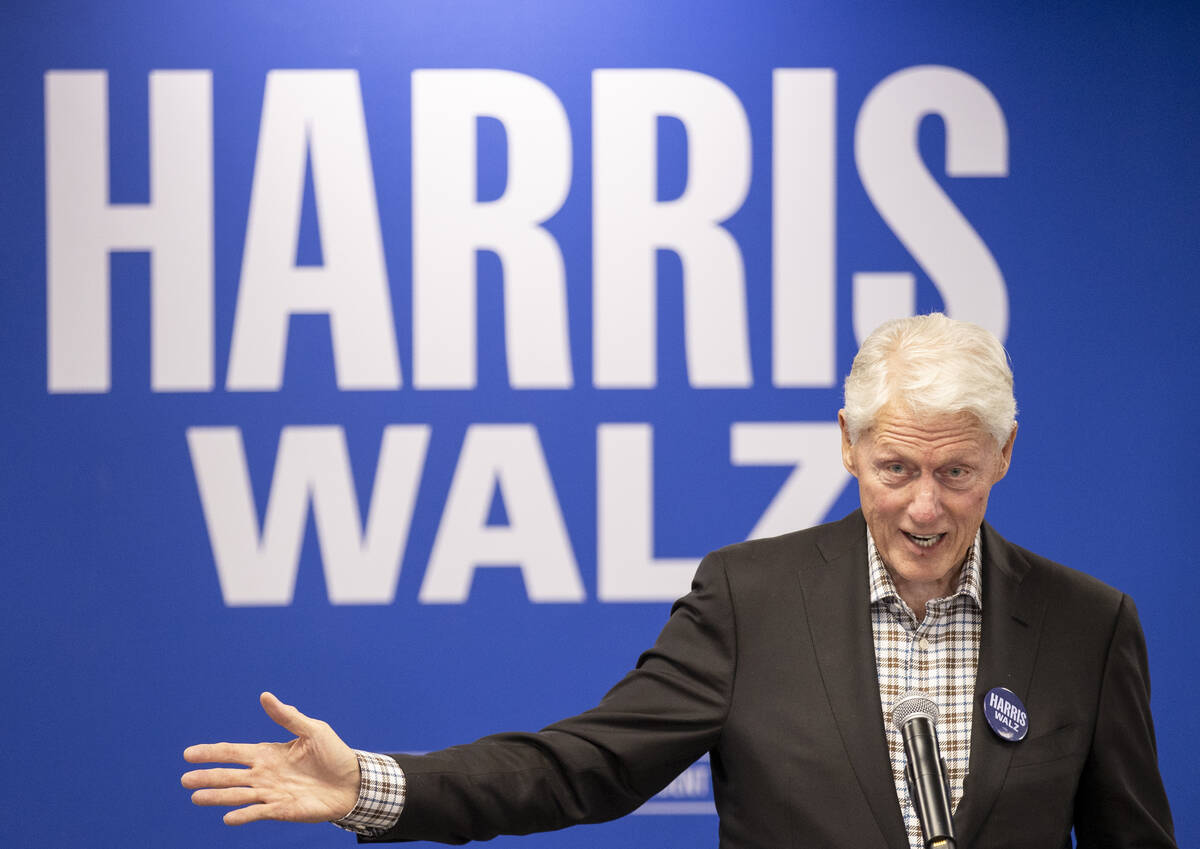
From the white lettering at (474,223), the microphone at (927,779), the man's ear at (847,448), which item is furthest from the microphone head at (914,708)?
the white lettering at (474,223)

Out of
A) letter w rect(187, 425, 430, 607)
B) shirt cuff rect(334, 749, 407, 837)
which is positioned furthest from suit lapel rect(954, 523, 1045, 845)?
letter w rect(187, 425, 430, 607)

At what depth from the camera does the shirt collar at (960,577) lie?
1.69 meters

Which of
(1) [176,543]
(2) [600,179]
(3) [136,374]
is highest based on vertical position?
(2) [600,179]

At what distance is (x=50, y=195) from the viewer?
303 cm

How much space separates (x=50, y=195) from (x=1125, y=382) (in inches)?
108

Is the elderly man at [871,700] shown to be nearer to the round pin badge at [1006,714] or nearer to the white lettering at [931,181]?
the round pin badge at [1006,714]

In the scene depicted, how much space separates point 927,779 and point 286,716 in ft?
2.49

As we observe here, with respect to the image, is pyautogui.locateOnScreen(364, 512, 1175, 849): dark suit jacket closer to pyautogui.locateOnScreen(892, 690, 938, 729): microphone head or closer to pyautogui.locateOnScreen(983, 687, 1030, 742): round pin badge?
pyautogui.locateOnScreen(983, 687, 1030, 742): round pin badge

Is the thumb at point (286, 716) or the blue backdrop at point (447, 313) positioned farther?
the blue backdrop at point (447, 313)

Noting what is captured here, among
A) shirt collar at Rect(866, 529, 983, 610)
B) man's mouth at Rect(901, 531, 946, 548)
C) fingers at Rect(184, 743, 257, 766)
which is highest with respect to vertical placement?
man's mouth at Rect(901, 531, 946, 548)

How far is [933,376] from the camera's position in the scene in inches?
62.6

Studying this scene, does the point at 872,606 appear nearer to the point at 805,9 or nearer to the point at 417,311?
the point at 417,311

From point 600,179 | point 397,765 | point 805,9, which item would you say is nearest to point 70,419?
point 600,179

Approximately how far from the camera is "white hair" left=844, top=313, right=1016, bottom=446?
1.58 metres
